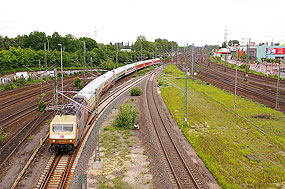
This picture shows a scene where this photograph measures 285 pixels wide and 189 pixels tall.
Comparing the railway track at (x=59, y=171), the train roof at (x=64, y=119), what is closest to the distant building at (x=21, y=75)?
the railway track at (x=59, y=171)

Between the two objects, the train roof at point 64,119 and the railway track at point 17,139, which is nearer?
the train roof at point 64,119

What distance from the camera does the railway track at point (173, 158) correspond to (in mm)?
17422

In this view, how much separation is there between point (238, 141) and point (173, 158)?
313 inches

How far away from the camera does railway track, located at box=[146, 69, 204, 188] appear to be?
17422 millimetres

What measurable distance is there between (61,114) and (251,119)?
23512 mm

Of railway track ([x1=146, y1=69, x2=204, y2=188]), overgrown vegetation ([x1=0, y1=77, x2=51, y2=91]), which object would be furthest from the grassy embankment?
overgrown vegetation ([x1=0, y1=77, x2=51, y2=91])

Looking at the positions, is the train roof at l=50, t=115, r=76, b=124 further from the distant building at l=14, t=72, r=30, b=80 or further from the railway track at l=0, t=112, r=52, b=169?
the distant building at l=14, t=72, r=30, b=80

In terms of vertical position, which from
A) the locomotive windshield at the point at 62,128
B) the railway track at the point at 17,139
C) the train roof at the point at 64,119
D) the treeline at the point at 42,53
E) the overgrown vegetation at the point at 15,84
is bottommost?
the railway track at the point at 17,139

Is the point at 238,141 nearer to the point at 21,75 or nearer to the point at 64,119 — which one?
the point at 64,119

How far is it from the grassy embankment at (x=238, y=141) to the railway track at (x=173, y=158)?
5.13ft

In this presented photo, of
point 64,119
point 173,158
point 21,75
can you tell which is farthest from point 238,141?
point 21,75

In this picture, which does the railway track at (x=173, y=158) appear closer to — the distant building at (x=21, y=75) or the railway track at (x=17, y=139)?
the railway track at (x=17, y=139)

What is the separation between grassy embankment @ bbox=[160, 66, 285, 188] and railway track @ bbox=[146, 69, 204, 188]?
1.57 m

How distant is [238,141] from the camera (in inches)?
989
